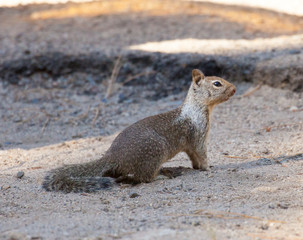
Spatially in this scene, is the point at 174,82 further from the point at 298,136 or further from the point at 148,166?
the point at 148,166

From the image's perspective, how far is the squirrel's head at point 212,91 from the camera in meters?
4.91

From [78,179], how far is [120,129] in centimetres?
278

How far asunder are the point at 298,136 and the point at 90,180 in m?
2.82

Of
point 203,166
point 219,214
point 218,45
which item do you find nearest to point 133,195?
point 219,214

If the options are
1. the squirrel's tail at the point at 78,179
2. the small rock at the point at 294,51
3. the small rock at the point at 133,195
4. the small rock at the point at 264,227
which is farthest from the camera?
the small rock at the point at 294,51

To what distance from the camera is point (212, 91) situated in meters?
4.93

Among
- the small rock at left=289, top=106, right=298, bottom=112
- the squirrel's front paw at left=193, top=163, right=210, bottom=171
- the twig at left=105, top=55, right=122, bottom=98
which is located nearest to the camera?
the squirrel's front paw at left=193, top=163, right=210, bottom=171

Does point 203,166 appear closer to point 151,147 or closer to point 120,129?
point 151,147

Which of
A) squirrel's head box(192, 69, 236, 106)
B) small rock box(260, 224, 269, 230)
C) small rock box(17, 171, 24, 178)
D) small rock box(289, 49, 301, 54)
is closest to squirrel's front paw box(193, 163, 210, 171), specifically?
squirrel's head box(192, 69, 236, 106)

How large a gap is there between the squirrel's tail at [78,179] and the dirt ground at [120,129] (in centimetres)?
9

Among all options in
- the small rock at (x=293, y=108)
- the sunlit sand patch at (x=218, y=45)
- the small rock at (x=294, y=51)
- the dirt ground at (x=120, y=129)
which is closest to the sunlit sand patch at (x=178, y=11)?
the dirt ground at (x=120, y=129)

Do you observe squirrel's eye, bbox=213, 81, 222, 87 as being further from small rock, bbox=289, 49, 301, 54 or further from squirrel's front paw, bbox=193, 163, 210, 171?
small rock, bbox=289, 49, 301, 54

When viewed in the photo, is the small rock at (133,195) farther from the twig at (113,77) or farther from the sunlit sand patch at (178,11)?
the sunlit sand patch at (178,11)

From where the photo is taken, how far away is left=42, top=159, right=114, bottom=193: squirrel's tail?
419 centimetres
